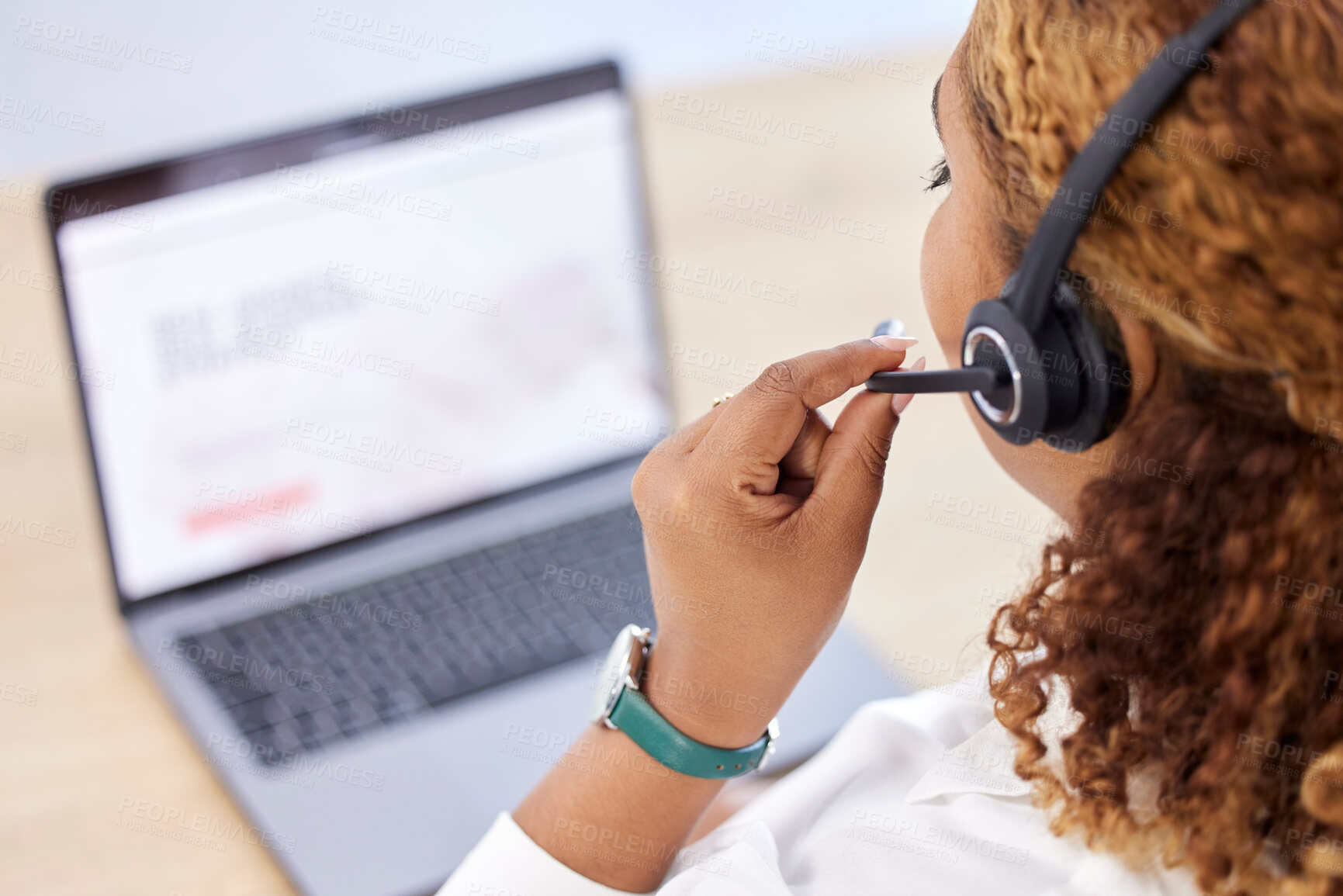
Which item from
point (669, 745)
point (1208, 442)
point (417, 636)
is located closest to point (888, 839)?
point (669, 745)

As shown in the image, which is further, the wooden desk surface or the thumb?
the wooden desk surface

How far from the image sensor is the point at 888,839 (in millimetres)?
592

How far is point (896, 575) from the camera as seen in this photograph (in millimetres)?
960

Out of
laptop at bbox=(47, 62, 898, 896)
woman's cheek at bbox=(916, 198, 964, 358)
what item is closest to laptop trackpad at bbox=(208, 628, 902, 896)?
laptop at bbox=(47, 62, 898, 896)

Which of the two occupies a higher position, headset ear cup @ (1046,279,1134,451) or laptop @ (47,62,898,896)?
headset ear cup @ (1046,279,1134,451)

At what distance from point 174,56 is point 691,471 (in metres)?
1.29

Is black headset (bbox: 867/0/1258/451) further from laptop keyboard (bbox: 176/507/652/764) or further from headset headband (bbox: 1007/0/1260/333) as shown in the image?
A: laptop keyboard (bbox: 176/507/652/764)

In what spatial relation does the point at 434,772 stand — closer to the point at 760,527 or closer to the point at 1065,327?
the point at 760,527

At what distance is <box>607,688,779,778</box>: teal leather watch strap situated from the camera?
2.20 feet

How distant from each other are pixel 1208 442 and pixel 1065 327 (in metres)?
0.07

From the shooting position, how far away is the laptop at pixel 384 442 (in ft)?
2.69

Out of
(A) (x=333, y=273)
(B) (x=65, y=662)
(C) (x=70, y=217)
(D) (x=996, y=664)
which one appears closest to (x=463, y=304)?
(A) (x=333, y=273)

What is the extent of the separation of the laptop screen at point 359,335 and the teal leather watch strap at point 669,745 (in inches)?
15.3

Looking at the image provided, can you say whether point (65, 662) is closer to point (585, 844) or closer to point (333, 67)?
point (585, 844)
